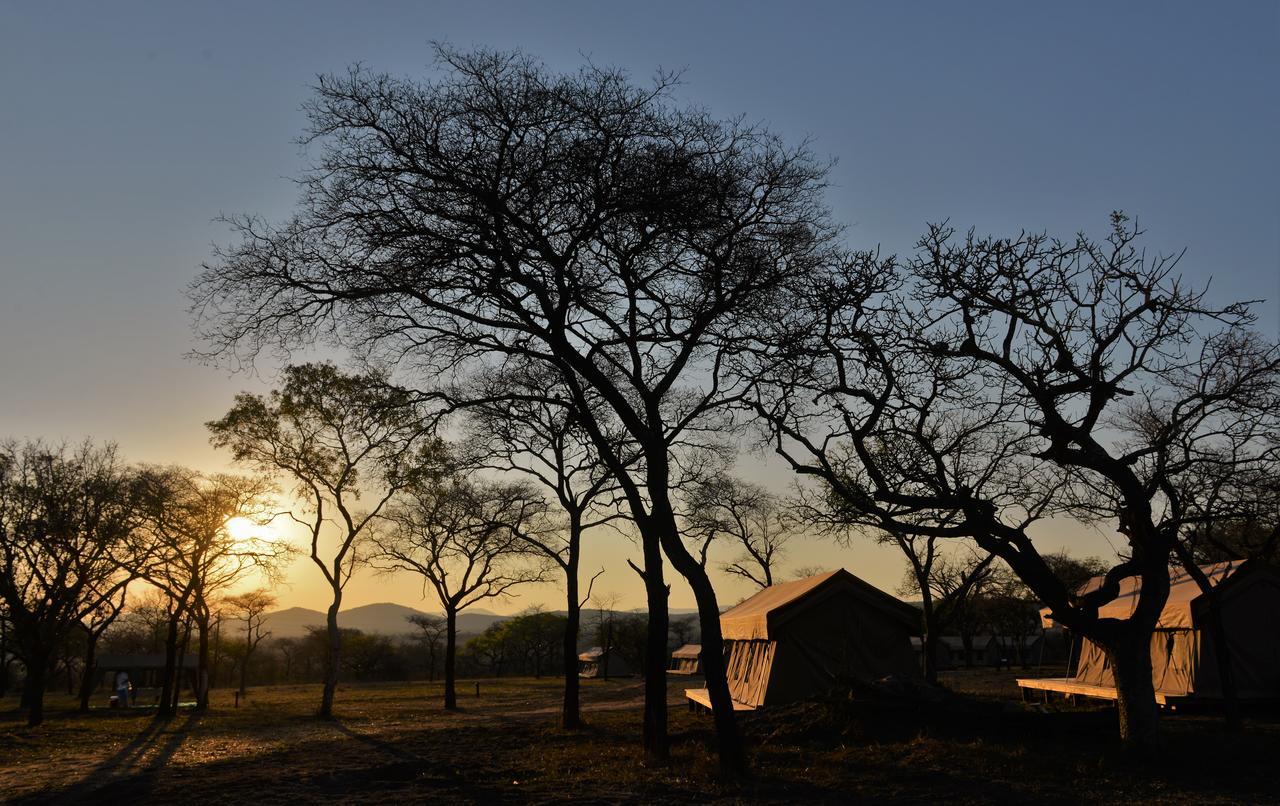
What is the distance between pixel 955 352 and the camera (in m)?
13.5

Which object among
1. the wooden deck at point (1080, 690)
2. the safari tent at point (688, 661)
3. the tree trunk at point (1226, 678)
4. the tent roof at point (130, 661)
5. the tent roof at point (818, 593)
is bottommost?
the safari tent at point (688, 661)

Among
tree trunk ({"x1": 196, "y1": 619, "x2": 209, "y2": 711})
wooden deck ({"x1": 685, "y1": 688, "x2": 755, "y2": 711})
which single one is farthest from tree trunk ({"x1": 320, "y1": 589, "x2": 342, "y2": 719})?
wooden deck ({"x1": 685, "y1": 688, "x2": 755, "y2": 711})

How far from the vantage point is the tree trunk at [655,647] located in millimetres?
14672

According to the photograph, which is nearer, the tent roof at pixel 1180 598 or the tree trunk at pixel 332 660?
the tent roof at pixel 1180 598

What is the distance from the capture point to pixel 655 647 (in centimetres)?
1573

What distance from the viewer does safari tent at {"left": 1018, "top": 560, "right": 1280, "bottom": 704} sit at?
20547 millimetres

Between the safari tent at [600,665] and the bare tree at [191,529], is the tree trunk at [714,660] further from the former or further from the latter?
the safari tent at [600,665]

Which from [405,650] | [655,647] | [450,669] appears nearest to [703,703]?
[655,647]

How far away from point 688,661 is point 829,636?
60952mm

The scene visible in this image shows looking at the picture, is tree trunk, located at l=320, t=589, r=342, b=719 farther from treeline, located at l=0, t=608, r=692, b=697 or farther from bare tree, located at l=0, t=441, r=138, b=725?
treeline, located at l=0, t=608, r=692, b=697

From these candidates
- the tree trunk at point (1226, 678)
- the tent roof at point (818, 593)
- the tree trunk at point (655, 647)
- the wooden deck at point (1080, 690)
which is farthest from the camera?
the tent roof at point (818, 593)

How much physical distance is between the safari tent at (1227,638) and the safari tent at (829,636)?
3.90 m

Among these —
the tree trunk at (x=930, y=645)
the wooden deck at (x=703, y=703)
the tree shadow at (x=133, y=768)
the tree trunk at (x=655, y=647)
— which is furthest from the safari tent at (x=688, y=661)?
the tree trunk at (x=655, y=647)

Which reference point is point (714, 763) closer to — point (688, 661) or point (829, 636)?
point (829, 636)
